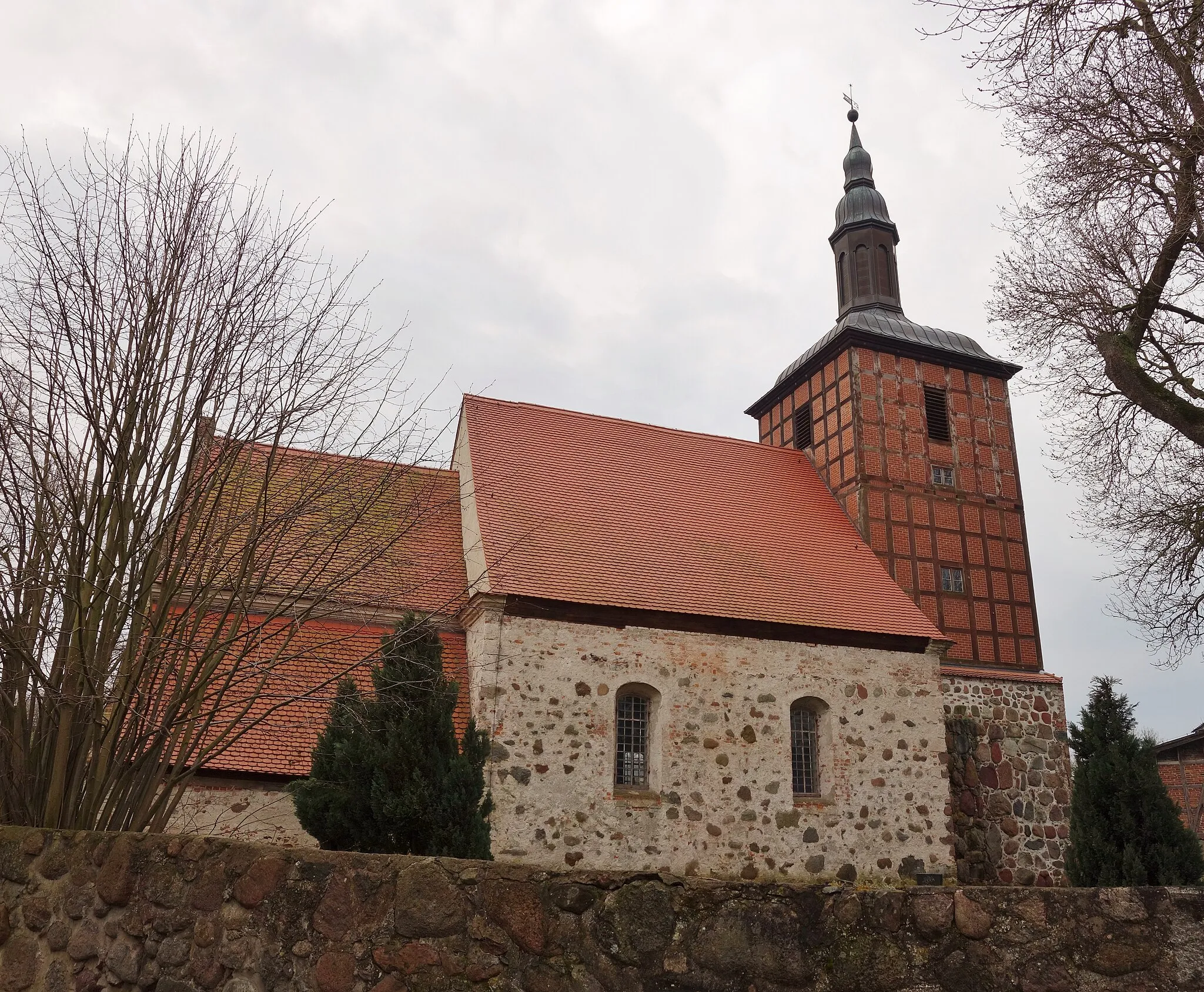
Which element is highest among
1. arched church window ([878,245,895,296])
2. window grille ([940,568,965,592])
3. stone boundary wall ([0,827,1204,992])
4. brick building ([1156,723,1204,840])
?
arched church window ([878,245,895,296])

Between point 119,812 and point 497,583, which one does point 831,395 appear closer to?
point 497,583

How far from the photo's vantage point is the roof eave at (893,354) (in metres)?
17.6

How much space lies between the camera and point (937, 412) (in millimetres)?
18016

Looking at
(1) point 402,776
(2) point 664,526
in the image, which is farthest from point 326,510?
(2) point 664,526

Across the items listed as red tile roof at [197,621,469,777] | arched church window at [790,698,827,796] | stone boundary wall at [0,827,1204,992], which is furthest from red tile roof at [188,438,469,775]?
arched church window at [790,698,827,796]

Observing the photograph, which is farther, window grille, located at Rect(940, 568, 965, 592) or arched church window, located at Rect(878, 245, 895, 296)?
arched church window, located at Rect(878, 245, 895, 296)

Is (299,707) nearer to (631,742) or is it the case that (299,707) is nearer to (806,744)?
(631,742)

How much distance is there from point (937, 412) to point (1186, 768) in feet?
38.7

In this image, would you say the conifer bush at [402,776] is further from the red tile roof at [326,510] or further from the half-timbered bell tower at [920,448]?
the half-timbered bell tower at [920,448]

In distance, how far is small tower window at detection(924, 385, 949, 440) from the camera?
17.8 meters

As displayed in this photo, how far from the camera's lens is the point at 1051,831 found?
46.4 feet

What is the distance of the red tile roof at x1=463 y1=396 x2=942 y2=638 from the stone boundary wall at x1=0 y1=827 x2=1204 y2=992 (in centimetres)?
807

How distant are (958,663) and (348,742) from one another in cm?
1061

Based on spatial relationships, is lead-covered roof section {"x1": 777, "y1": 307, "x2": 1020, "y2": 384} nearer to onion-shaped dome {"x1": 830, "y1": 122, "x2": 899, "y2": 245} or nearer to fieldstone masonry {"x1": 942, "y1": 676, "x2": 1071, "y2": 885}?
onion-shaped dome {"x1": 830, "y1": 122, "x2": 899, "y2": 245}
